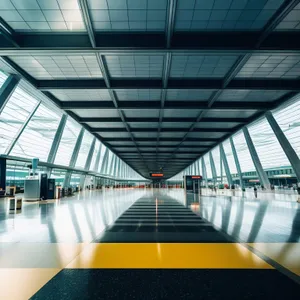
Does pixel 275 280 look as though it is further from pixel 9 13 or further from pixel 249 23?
pixel 9 13

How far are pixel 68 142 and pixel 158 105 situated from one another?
15.8 m

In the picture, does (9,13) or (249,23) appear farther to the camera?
(249,23)

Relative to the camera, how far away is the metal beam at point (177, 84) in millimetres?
16422

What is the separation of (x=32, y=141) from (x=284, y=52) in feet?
76.8

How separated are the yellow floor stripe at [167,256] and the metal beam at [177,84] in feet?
43.9

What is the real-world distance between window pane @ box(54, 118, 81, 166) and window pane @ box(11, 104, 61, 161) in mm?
2737

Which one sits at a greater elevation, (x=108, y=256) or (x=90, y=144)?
(x=90, y=144)

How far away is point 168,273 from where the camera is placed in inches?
140

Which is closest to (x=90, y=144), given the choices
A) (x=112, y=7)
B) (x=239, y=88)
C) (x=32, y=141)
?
(x=32, y=141)

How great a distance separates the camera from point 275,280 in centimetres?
327

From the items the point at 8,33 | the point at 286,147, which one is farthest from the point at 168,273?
the point at 286,147

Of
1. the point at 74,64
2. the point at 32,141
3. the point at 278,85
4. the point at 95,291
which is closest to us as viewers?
the point at 95,291

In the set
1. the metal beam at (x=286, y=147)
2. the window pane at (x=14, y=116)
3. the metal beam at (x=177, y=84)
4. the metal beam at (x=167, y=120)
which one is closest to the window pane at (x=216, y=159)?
the metal beam at (x=167, y=120)

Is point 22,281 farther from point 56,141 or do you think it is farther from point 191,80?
point 56,141
